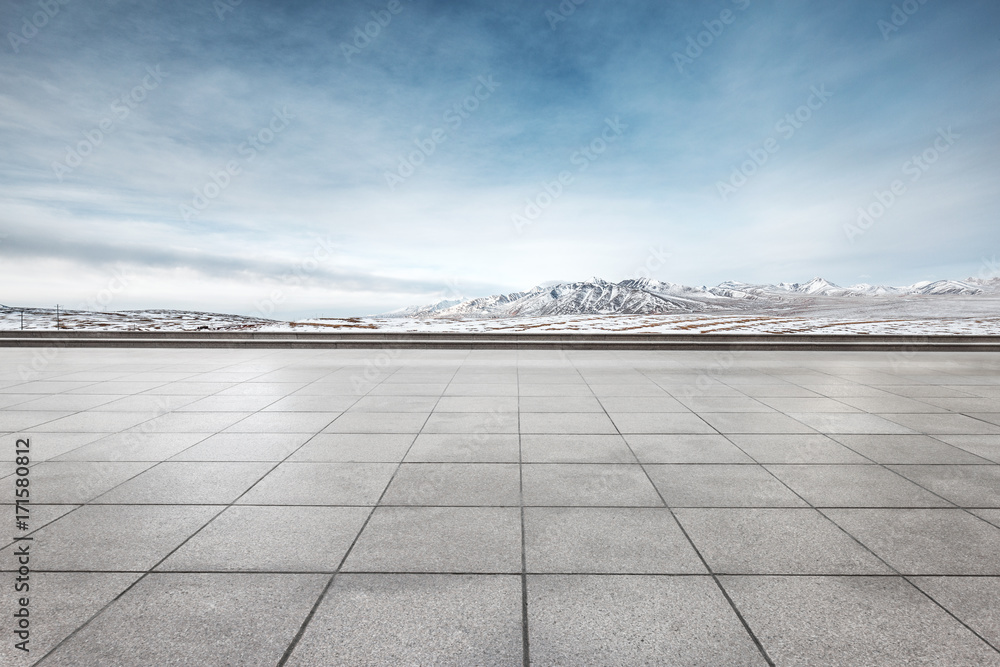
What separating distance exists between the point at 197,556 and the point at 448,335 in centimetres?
1293

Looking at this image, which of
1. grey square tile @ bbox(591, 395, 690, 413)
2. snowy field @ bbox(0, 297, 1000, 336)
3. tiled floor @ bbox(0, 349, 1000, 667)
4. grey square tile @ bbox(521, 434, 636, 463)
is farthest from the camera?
snowy field @ bbox(0, 297, 1000, 336)

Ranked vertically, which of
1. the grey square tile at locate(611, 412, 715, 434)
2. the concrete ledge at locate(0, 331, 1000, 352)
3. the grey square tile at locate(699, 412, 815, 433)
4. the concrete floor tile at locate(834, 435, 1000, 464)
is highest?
the concrete ledge at locate(0, 331, 1000, 352)

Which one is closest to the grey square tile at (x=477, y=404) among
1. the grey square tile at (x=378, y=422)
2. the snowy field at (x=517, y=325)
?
→ the grey square tile at (x=378, y=422)

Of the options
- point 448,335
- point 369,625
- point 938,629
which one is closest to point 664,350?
point 448,335

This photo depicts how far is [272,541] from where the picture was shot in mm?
3332

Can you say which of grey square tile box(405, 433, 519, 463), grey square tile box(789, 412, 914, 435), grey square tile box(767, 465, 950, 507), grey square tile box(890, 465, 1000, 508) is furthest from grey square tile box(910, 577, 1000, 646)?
grey square tile box(789, 412, 914, 435)

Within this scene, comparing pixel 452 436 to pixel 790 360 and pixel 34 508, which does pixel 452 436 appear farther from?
pixel 790 360

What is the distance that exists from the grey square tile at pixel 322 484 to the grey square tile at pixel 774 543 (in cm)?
262

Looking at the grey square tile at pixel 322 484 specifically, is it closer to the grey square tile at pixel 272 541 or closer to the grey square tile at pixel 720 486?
the grey square tile at pixel 272 541

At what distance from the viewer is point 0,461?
491cm

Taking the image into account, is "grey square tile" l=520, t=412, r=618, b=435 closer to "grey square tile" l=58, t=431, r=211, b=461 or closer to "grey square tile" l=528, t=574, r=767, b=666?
"grey square tile" l=528, t=574, r=767, b=666

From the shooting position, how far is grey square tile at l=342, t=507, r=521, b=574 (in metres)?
3.02

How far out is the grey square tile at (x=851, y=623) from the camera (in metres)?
2.30

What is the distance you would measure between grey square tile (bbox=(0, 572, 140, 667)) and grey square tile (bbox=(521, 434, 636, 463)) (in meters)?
3.38
